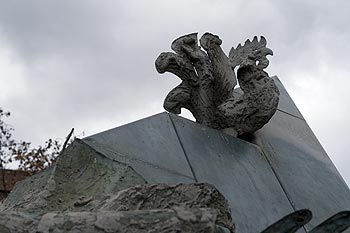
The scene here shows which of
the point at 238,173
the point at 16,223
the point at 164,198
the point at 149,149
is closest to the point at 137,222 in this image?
the point at 164,198

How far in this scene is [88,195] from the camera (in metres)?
2.79

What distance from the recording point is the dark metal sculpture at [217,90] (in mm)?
4078

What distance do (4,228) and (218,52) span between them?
1.93 m

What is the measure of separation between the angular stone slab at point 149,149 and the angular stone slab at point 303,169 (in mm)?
606

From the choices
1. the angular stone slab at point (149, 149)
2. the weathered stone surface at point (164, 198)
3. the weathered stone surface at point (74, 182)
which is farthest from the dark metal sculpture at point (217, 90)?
the weathered stone surface at point (164, 198)

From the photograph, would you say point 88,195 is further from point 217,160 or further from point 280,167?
point 280,167

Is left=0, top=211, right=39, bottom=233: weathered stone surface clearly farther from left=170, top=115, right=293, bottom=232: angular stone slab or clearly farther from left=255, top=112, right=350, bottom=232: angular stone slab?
left=255, top=112, right=350, bottom=232: angular stone slab

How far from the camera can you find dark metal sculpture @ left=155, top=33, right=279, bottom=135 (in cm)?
408

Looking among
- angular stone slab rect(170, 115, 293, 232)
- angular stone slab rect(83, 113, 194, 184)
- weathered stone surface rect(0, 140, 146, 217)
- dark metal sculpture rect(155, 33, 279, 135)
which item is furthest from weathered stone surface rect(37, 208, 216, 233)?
dark metal sculpture rect(155, 33, 279, 135)

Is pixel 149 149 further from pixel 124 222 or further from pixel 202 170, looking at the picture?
pixel 124 222

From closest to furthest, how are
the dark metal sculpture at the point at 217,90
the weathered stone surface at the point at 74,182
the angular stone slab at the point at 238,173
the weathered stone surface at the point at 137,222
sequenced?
the weathered stone surface at the point at 137,222 < the weathered stone surface at the point at 74,182 < the angular stone slab at the point at 238,173 < the dark metal sculpture at the point at 217,90

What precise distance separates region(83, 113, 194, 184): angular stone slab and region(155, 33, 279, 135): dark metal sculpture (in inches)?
18.9

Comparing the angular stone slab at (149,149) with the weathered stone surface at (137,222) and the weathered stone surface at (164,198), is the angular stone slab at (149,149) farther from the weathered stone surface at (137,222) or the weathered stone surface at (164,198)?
the weathered stone surface at (137,222)

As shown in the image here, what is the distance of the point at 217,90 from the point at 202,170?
79 centimetres
